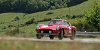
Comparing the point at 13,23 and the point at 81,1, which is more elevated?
the point at 81,1

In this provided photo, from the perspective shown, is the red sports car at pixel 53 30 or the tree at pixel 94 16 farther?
the tree at pixel 94 16

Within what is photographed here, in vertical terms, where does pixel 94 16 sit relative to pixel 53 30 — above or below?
above

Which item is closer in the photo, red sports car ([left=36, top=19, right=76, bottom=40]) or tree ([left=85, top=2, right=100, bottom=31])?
red sports car ([left=36, top=19, right=76, bottom=40])

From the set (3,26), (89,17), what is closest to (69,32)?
(89,17)

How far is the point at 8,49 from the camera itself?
385 inches

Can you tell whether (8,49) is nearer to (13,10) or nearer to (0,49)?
(0,49)

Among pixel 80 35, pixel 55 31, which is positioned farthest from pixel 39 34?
pixel 80 35

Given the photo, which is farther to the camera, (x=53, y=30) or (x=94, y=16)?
(x=94, y=16)

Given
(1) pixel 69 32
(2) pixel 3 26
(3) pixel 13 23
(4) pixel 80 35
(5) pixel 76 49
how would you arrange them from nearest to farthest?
(5) pixel 76 49, (1) pixel 69 32, (4) pixel 80 35, (2) pixel 3 26, (3) pixel 13 23

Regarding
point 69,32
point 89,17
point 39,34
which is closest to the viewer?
point 39,34

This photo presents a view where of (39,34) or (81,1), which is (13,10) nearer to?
(81,1)

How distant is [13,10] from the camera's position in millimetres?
199125

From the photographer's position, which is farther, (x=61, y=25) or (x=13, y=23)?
(x=13, y=23)

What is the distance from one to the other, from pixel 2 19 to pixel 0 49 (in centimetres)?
15579
